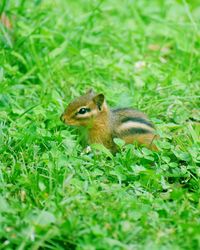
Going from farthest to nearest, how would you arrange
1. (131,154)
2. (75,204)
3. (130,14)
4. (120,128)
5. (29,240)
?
1. (130,14)
2. (120,128)
3. (131,154)
4. (75,204)
5. (29,240)

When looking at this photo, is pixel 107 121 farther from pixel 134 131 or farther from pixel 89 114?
pixel 134 131

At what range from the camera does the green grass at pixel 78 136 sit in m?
3.84

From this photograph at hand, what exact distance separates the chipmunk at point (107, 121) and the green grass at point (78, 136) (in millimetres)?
114

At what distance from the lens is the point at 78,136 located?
530 cm

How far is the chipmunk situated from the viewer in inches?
201

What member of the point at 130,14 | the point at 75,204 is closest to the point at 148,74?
the point at 130,14

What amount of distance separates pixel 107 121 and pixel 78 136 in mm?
245

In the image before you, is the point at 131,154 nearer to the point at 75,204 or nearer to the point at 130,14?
the point at 75,204

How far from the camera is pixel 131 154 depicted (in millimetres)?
4777

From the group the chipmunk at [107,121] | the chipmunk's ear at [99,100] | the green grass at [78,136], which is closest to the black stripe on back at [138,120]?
the chipmunk at [107,121]

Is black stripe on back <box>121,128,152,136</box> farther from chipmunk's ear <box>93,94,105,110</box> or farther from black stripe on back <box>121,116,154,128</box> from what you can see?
chipmunk's ear <box>93,94,105,110</box>

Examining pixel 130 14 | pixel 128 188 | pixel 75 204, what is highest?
pixel 75 204

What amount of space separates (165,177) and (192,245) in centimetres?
98

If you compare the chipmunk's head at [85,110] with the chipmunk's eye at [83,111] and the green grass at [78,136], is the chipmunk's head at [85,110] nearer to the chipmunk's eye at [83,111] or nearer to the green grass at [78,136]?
the chipmunk's eye at [83,111]
